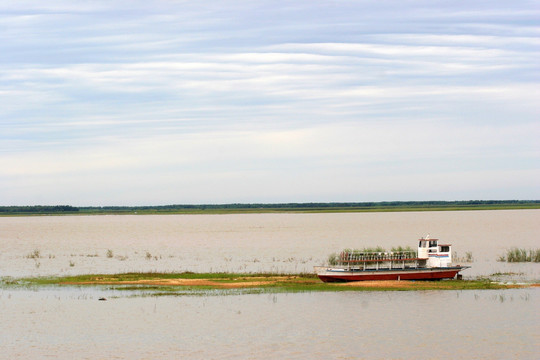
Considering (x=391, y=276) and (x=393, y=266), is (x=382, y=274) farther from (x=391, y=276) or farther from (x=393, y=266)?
(x=393, y=266)

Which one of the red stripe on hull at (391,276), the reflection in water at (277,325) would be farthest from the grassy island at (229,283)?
the reflection in water at (277,325)

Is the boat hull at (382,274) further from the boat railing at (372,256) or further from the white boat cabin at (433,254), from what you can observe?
the white boat cabin at (433,254)

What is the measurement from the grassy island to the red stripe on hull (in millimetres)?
518

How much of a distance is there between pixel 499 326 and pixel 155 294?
850 inches

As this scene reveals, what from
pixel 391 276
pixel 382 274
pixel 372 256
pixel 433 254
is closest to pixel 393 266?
pixel 391 276

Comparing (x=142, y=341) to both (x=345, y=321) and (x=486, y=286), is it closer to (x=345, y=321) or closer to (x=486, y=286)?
(x=345, y=321)

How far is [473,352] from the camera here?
3225 centimetres

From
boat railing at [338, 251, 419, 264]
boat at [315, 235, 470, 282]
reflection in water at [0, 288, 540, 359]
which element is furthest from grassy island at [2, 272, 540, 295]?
reflection in water at [0, 288, 540, 359]

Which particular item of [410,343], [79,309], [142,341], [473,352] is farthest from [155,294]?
[473,352]

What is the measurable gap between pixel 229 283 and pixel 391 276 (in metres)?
11.4

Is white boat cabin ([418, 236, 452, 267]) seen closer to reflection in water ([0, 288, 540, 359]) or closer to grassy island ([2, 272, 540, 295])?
grassy island ([2, 272, 540, 295])

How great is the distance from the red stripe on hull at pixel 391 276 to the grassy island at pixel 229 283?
0.52 meters

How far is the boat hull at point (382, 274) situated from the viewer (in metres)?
52.8

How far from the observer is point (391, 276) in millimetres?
53469
